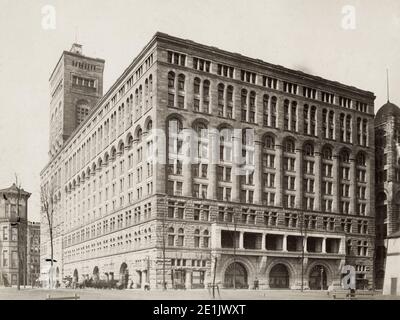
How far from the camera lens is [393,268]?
4803 centimetres

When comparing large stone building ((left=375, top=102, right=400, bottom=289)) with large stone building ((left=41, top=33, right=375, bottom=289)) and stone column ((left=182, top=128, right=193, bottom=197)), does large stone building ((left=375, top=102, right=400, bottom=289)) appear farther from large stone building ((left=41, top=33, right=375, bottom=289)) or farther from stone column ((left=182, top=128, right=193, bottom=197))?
stone column ((left=182, top=128, right=193, bottom=197))

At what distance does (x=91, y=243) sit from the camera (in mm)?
81500

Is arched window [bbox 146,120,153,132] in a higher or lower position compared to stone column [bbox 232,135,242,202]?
higher

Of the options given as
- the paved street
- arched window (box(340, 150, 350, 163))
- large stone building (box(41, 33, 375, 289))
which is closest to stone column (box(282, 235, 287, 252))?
large stone building (box(41, 33, 375, 289))

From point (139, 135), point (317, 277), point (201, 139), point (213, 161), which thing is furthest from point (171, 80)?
point (317, 277)

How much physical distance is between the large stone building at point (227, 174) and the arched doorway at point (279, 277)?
12 centimetres

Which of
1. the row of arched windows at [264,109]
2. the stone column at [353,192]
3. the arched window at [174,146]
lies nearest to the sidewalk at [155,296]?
the arched window at [174,146]

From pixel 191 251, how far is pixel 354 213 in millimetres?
24029

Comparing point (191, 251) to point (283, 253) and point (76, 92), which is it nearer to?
point (283, 253)

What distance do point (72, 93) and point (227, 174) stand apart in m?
48.8

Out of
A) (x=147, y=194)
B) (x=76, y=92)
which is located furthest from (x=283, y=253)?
(x=76, y=92)

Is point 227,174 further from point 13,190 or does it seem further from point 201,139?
point 13,190

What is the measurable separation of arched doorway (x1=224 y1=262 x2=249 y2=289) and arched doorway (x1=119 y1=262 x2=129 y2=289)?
10654 millimetres

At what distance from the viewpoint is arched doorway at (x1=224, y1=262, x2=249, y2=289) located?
64.7 meters
